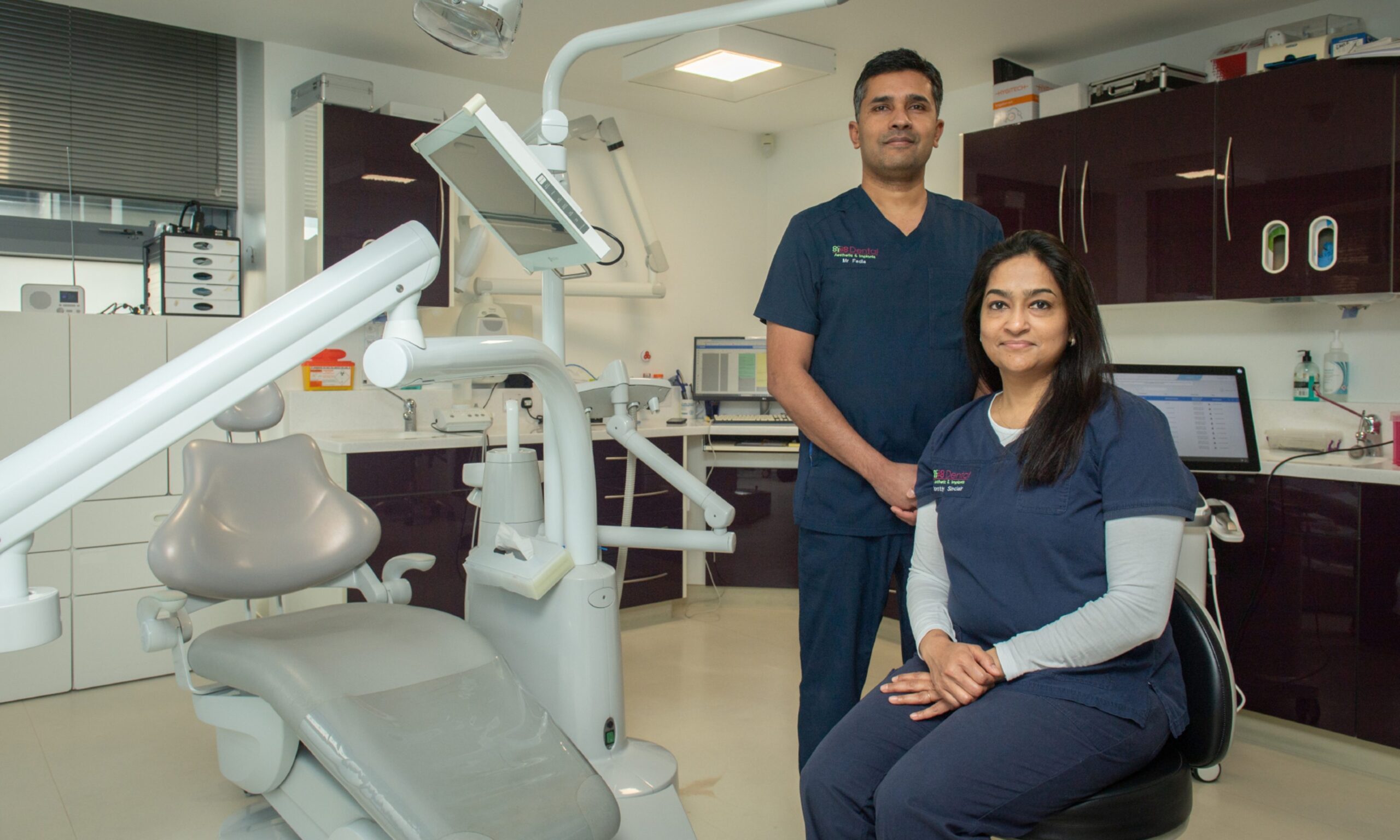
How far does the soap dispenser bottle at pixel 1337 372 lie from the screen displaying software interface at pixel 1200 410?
29cm

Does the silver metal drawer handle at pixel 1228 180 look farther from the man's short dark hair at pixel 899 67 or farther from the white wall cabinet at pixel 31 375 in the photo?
the white wall cabinet at pixel 31 375

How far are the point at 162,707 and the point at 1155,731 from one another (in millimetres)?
3068

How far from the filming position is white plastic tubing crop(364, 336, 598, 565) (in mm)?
1140

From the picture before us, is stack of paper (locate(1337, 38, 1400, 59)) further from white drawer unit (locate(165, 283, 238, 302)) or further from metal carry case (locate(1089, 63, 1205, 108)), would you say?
white drawer unit (locate(165, 283, 238, 302))

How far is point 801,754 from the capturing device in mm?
1844

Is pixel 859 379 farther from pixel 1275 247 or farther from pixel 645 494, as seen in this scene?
pixel 645 494

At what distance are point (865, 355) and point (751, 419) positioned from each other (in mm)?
2631

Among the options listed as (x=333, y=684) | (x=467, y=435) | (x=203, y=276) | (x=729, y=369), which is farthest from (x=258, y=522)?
(x=729, y=369)

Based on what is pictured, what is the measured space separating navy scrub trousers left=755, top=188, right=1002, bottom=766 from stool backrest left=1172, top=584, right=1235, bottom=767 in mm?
475

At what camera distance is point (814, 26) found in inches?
139

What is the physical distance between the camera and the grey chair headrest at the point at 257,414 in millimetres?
2305

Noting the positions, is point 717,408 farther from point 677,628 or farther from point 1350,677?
point 1350,677

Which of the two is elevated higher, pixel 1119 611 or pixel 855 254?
pixel 855 254

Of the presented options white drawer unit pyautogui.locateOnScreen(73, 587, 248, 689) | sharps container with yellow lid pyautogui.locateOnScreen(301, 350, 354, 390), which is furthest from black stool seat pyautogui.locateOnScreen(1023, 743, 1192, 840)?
sharps container with yellow lid pyautogui.locateOnScreen(301, 350, 354, 390)
